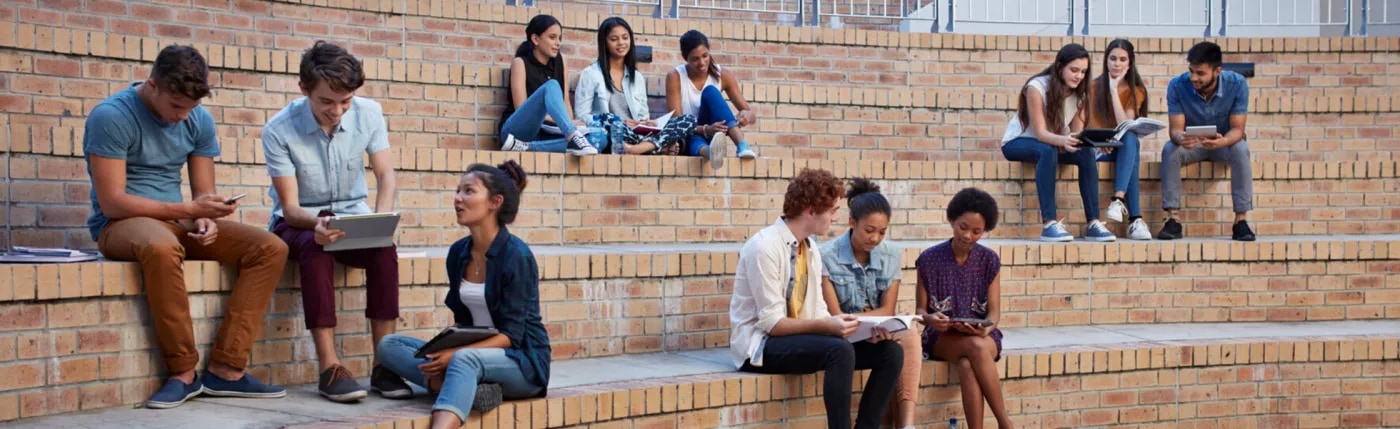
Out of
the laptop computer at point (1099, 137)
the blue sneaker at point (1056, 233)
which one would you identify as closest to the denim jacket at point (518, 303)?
the blue sneaker at point (1056, 233)

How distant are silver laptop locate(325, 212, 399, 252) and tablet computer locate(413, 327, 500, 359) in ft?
1.54

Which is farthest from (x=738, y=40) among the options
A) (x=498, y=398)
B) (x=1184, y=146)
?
(x=498, y=398)

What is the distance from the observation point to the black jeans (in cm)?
583

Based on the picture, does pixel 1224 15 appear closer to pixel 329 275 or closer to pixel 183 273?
pixel 329 275

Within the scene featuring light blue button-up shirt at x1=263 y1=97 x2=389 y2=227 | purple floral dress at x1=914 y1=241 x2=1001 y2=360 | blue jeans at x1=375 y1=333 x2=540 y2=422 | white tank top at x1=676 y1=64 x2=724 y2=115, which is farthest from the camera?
white tank top at x1=676 y1=64 x2=724 y2=115

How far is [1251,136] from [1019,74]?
1.65m

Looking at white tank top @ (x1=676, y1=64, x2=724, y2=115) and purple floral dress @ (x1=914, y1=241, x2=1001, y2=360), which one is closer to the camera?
purple floral dress @ (x1=914, y1=241, x2=1001, y2=360)

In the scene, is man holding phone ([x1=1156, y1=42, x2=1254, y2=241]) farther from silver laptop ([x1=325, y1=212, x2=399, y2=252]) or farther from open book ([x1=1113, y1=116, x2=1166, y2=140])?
silver laptop ([x1=325, y1=212, x2=399, y2=252])

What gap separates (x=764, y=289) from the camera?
597cm

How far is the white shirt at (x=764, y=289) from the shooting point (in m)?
5.98

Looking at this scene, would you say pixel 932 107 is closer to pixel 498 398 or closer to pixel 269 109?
pixel 269 109

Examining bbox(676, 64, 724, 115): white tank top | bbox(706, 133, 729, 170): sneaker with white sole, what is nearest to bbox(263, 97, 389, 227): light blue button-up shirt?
bbox(706, 133, 729, 170): sneaker with white sole

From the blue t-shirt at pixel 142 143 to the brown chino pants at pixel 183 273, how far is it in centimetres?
18

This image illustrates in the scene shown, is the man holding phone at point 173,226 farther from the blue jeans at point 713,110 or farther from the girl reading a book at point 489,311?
the blue jeans at point 713,110
